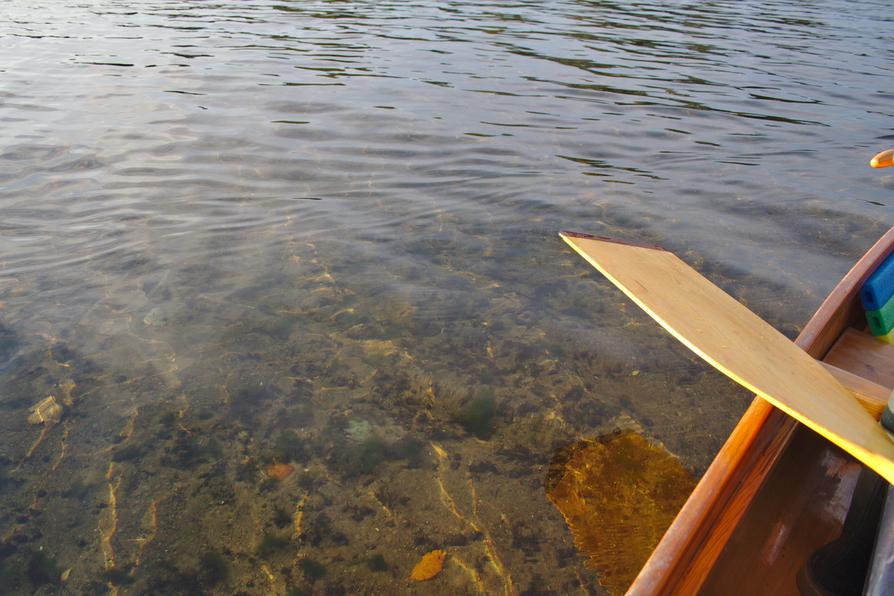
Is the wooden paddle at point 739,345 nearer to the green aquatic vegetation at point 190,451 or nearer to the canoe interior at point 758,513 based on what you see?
the canoe interior at point 758,513

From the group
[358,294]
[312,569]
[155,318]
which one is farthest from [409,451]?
[155,318]

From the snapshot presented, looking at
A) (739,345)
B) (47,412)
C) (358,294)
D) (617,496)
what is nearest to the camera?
(739,345)

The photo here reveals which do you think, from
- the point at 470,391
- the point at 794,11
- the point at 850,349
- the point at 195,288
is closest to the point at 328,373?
the point at 470,391

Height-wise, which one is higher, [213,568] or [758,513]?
[758,513]

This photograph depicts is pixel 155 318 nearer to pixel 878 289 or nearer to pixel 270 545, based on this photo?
pixel 270 545

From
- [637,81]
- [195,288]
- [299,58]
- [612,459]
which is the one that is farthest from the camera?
[299,58]

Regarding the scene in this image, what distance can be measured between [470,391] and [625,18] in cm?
1747

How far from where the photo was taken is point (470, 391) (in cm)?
428

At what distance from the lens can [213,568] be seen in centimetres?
314

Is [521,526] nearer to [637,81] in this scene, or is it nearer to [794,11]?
[637,81]

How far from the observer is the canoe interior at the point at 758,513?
2182 mm

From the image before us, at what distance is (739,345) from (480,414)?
5.54 ft

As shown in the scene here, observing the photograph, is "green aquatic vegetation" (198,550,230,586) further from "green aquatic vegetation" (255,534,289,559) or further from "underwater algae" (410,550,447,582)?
"underwater algae" (410,550,447,582)

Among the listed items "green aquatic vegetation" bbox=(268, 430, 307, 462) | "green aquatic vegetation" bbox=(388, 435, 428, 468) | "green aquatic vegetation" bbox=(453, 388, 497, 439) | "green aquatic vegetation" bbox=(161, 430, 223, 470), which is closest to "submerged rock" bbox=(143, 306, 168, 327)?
"green aquatic vegetation" bbox=(161, 430, 223, 470)
